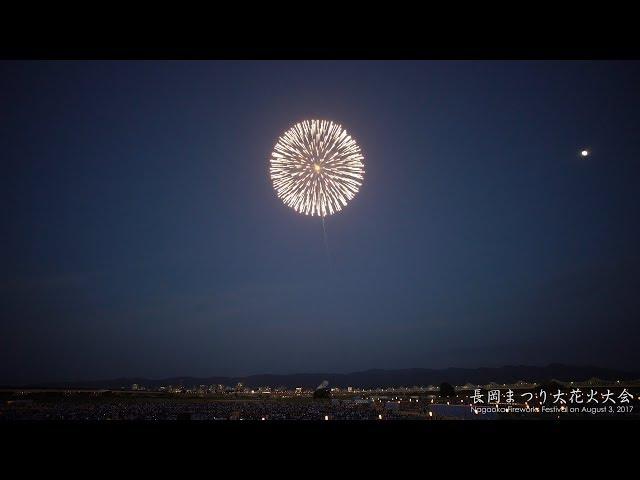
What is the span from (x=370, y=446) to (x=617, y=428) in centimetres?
165

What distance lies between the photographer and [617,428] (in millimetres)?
2619
